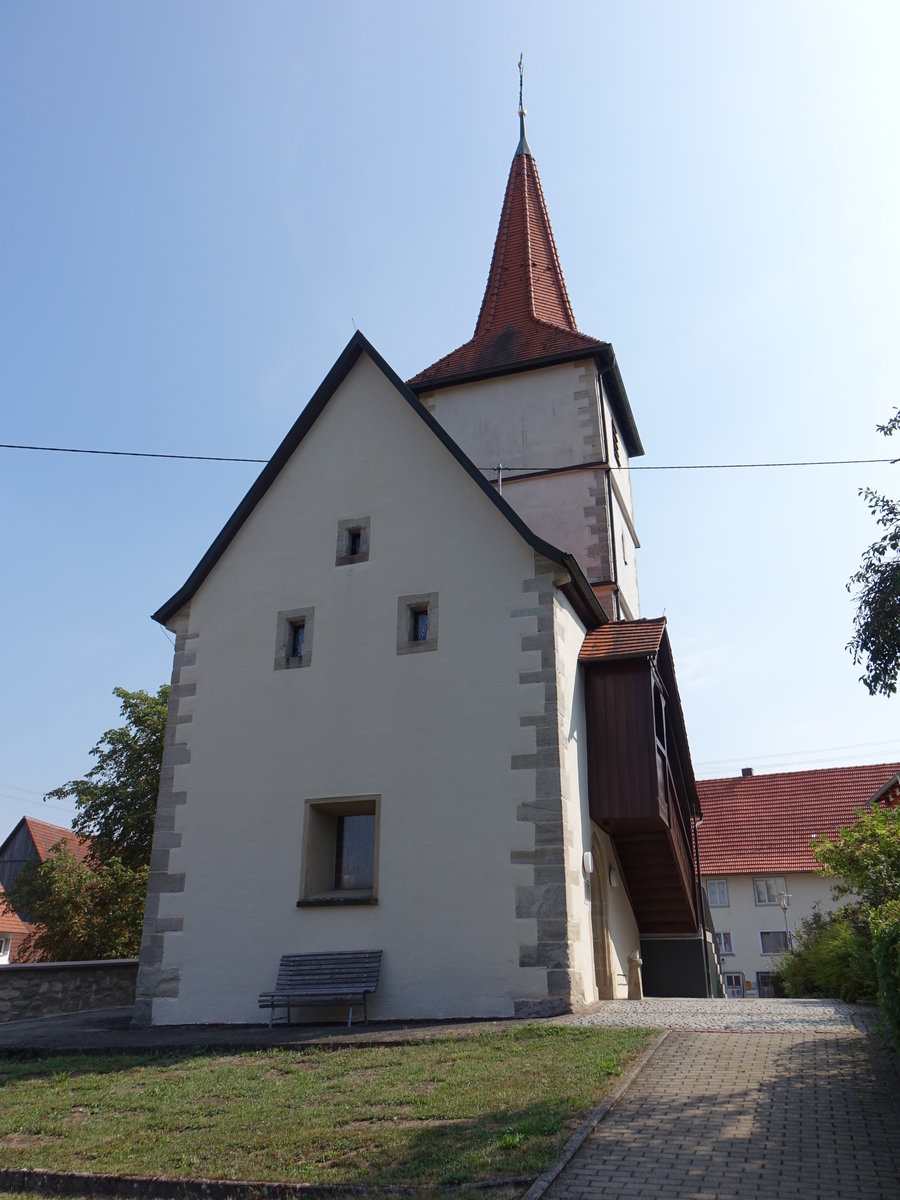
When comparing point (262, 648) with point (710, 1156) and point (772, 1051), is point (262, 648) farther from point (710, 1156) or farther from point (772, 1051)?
point (710, 1156)

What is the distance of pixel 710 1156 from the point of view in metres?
5.57

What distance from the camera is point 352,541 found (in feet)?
47.4

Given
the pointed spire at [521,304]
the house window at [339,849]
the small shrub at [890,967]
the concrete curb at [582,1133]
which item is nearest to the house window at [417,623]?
the house window at [339,849]

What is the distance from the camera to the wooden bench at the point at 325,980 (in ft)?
38.2

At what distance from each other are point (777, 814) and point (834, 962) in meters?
24.0

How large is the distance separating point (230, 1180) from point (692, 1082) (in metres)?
3.19

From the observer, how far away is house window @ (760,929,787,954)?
3262cm

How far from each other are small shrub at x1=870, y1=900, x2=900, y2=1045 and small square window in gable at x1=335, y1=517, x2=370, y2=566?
28.0 ft

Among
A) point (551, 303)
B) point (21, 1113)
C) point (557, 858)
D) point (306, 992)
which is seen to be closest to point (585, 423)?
point (551, 303)

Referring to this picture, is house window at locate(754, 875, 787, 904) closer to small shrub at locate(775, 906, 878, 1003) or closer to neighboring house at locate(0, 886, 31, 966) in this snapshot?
small shrub at locate(775, 906, 878, 1003)

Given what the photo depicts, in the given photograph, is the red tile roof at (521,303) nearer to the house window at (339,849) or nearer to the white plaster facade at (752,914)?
the house window at (339,849)

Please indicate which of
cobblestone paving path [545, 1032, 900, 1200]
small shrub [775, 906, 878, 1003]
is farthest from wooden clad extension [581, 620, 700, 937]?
cobblestone paving path [545, 1032, 900, 1200]

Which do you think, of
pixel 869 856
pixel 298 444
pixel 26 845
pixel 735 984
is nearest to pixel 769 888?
pixel 735 984

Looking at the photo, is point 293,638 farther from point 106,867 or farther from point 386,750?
point 106,867
